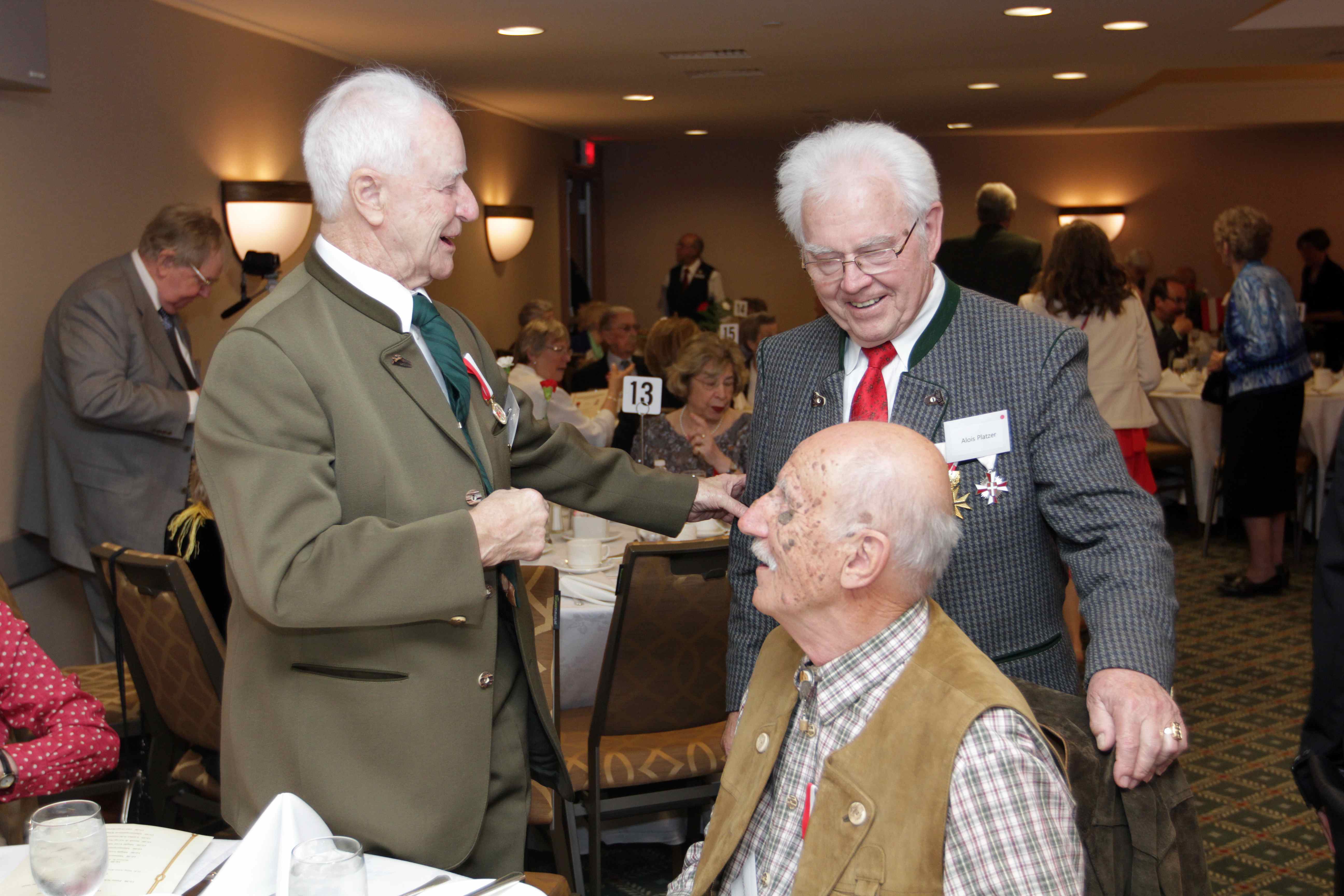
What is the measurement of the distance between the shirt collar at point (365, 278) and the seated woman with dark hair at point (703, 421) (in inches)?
115

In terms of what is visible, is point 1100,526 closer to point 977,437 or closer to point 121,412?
point 977,437

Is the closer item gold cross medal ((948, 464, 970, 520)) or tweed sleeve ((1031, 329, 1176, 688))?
tweed sleeve ((1031, 329, 1176, 688))

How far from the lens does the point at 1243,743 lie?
412 centimetres

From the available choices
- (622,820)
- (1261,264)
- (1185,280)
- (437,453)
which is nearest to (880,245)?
(437,453)

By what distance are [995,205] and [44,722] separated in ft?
16.7

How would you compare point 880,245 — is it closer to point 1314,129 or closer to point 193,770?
point 193,770

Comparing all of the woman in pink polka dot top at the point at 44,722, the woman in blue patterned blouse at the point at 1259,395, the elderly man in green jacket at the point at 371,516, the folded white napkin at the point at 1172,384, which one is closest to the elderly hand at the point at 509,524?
the elderly man in green jacket at the point at 371,516

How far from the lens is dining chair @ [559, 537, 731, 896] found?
2791 mm

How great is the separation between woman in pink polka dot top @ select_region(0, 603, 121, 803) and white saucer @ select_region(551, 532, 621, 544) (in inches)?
70.4

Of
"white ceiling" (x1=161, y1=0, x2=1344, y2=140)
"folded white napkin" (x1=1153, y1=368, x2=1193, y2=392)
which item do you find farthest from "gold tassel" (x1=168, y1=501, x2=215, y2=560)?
"folded white napkin" (x1=1153, y1=368, x2=1193, y2=392)

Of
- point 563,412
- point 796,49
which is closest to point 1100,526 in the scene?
point 563,412

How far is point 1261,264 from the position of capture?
19.0 ft

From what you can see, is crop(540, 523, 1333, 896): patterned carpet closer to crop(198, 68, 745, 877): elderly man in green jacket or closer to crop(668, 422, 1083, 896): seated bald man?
crop(198, 68, 745, 877): elderly man in green jacket

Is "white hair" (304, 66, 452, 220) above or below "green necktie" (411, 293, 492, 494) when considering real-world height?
above
